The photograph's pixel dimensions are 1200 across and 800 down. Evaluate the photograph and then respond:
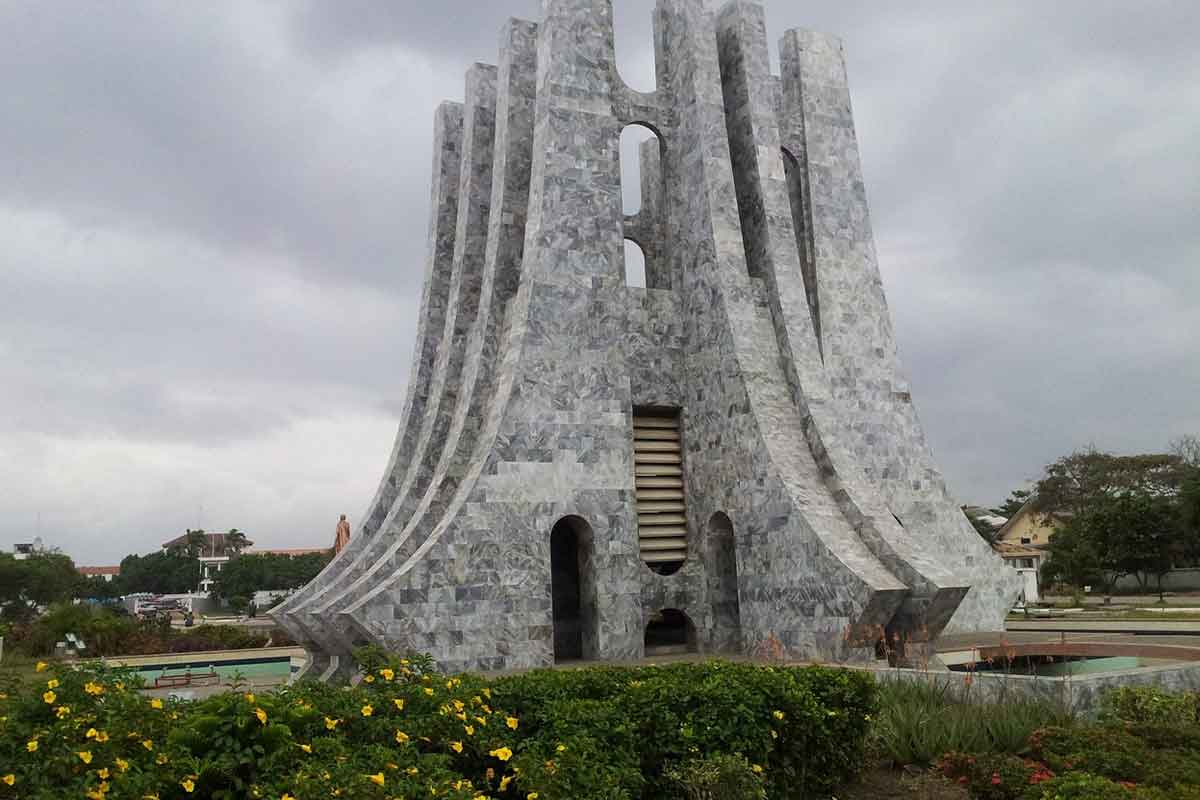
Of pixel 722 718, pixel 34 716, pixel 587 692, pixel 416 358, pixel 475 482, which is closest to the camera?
pixel 34 716

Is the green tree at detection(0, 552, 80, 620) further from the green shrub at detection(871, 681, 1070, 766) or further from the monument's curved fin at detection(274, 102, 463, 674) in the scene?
the green shrub at detection(871, 681, 1070, 766)

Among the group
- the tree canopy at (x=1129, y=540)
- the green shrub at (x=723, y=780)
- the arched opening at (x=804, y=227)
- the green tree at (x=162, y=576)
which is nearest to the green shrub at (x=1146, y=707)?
the green shrub at (x=723, y=780)

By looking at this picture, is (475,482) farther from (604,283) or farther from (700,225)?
(700,225)

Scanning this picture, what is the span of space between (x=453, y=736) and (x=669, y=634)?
10469 millimetres

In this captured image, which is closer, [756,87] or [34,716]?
[34,716]

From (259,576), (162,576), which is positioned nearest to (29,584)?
(259,576)

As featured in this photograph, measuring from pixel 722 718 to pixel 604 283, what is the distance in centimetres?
948

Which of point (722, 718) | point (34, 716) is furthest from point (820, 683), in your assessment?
point (34, 716)

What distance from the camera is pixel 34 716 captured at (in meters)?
4.65

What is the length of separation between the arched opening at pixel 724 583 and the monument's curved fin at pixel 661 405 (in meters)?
0.04

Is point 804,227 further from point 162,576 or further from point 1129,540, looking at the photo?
point 162,576

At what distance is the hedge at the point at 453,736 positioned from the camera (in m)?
4.34

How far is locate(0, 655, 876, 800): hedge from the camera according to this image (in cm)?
434

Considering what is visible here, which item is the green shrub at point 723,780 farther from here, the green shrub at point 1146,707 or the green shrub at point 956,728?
the green shrub at point 1146,707
